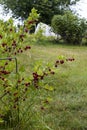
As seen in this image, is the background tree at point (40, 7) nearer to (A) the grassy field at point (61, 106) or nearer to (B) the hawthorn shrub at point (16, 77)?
(A) the grassy field at point (61, 106)

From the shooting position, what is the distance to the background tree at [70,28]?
13.5m

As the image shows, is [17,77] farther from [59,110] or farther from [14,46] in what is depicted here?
[59,110]

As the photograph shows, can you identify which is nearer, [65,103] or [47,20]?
[65,103]

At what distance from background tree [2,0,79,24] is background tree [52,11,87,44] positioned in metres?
3.20

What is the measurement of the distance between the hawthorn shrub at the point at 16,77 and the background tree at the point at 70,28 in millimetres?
10290

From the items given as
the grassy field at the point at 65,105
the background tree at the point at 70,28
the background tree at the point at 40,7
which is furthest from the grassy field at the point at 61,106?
the background tree at the point at 40,7

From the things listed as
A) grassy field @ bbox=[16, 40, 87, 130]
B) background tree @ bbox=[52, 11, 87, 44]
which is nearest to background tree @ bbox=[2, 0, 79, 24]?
background tree @ bbox=[52, 11, 87, 44]

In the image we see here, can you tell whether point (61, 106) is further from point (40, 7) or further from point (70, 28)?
point (40, 7)

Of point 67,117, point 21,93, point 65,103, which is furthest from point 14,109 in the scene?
point 65,103

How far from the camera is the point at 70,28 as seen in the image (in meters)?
13.5

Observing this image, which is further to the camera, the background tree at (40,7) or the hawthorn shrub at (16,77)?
the background tree at (40,7)

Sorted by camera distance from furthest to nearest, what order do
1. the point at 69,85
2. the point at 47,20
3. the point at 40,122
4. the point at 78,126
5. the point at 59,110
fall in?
the point at 47,20 < the point at 69,85 < the point at 59,110 < the point at 78,126 < the point at 40,122

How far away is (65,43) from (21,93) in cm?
1089

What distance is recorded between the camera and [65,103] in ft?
14.2
